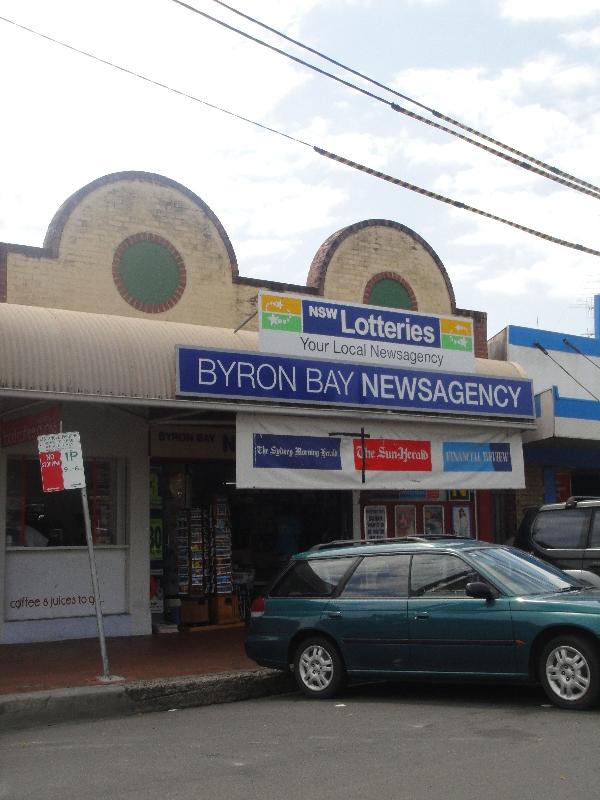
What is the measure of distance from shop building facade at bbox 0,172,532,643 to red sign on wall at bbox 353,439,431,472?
31 mm

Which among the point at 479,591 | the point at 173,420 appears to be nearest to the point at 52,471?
the point at 173,420

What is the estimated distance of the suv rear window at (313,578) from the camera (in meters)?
10.3

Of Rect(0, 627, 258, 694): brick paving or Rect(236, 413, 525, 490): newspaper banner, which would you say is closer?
Rect(0, 627, 258, 694): brick paving

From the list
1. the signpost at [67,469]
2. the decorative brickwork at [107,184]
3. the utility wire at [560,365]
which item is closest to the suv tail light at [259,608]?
the signpost at [67,469]

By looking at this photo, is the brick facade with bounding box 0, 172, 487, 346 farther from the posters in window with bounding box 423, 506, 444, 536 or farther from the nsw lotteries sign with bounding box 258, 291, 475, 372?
the posters in window with bounding box 423, 506, 444, 536

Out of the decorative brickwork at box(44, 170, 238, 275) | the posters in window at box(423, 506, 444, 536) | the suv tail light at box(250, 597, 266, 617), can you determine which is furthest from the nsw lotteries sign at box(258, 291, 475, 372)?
the posters in window at box(423, 506, 444, 536)

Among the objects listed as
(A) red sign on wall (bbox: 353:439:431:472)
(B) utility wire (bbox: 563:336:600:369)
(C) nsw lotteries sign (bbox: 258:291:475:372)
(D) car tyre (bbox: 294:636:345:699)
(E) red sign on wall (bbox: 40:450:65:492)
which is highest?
(B) utility wire (bbox: 563:336:600:369)

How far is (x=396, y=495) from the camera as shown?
1759 centimetres

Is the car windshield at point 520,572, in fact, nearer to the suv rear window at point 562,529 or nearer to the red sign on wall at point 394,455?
the suv rear window at point 562,529

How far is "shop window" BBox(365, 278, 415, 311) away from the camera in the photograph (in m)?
17.7

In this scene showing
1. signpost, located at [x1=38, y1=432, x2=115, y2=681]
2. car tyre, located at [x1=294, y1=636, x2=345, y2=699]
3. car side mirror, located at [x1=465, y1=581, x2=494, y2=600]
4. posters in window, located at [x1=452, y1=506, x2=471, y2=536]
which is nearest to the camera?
car side mirror, located at [x1=465, y1=581, x2=494, y2=600]

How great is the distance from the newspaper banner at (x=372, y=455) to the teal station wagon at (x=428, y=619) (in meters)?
2.13

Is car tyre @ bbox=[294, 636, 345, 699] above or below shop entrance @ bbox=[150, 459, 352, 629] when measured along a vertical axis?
below

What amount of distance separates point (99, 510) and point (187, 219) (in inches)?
174
